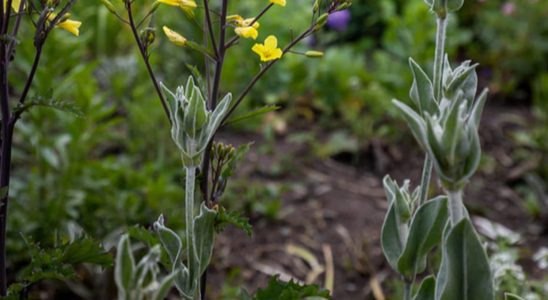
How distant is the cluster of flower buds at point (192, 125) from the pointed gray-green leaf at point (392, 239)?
0.99 ft

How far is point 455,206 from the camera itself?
3.14ft

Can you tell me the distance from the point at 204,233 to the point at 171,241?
0.07 meters

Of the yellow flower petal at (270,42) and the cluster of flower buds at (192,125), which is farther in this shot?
the yellow flower petal at (270,42)

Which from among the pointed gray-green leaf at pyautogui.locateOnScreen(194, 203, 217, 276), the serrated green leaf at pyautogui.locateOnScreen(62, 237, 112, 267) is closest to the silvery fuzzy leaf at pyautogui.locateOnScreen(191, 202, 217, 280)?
the pointed gray-green leaf at pyautogui.locateOnScreen(194, 203, 217, 276)

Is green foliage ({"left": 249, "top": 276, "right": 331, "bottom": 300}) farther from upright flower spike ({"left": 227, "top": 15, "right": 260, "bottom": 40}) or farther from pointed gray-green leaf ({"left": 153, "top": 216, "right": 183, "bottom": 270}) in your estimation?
upright flower spike ({"left": 227, "top": 15, "right": 260, "bottom": 40})

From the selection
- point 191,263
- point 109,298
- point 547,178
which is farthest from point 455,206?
point 547,178

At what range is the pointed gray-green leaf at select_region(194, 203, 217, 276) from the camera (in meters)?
1.15

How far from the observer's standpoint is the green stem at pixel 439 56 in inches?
44.8

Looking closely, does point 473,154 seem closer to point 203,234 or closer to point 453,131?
point 453,131

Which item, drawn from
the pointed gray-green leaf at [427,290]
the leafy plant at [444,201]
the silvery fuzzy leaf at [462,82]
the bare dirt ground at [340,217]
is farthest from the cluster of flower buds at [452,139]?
the bare dirt ground at [340,217]

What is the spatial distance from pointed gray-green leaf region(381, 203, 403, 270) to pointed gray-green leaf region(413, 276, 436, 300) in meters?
0.05

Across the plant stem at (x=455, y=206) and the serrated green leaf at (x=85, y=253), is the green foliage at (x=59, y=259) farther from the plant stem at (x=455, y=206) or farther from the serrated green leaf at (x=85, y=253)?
the plant stem at (x=455, y=206)

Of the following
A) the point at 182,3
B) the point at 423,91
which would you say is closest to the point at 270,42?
the point at 182,3

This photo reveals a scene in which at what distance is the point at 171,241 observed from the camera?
111cm
